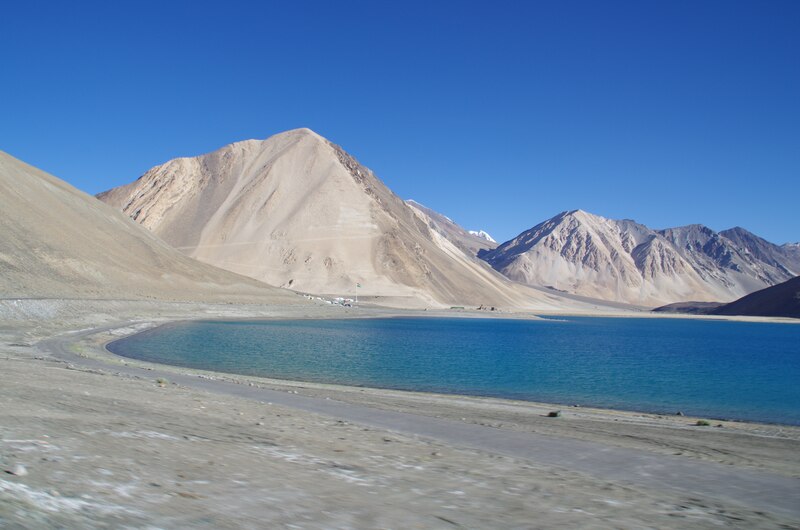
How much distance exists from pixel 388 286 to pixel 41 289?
7778 cm

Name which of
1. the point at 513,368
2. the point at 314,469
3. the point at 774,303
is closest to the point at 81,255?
the point at 513,368

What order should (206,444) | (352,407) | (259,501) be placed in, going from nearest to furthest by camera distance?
(259,501) → (206,444) → (352,407)

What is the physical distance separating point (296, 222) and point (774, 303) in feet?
402

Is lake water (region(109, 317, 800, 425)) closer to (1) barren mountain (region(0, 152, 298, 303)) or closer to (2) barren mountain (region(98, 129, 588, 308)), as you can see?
(1) barren mountain (region(0, 152, 298, 303))

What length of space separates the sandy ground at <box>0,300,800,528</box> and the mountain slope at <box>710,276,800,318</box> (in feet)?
527

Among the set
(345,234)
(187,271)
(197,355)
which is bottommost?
(197,355)

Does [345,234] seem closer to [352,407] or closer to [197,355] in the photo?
[197,355]

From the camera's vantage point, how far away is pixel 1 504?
4.61 meters

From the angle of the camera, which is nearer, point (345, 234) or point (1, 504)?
point (1, 504)

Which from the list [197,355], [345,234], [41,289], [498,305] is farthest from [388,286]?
[197,355]

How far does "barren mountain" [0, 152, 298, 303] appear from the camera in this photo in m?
52.7

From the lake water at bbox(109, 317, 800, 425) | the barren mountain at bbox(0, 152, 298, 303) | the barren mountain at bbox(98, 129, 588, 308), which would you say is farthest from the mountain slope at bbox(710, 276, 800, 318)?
the barren mountain at bbox(0, 152, 298, 303)

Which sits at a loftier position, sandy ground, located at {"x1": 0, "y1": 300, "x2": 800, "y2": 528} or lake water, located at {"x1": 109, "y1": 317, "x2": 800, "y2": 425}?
sandy ground, located at {"x1": 0, "y1": 300, "x2": 800, "y2": 528}

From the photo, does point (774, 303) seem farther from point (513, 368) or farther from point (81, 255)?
point (81, 255)
